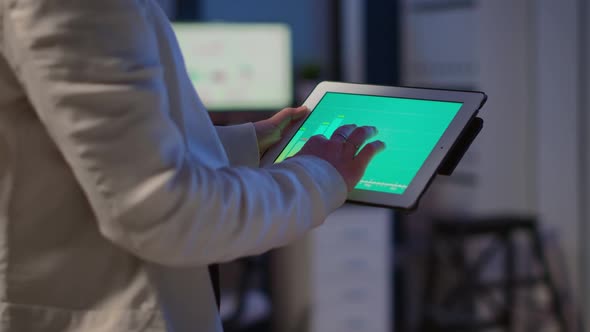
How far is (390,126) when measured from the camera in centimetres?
105

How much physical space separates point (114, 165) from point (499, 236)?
9.12 feet

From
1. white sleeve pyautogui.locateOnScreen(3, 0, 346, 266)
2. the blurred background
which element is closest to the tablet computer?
white sleeve pyautogui.locateOnScreen(3, 0, 346, 266)

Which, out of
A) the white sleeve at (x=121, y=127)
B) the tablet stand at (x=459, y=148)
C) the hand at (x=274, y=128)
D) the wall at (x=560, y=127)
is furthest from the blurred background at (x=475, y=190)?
the white sleeve at (x=121, y=127)

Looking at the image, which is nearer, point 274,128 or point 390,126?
point 390,126

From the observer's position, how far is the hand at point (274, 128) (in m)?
1.16

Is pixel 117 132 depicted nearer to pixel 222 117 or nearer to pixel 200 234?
pixel 200 234

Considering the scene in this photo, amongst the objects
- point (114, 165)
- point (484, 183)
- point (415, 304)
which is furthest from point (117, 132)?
point (415, 304)

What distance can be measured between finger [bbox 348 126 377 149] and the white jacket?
2.6 inches

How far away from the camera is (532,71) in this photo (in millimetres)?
3373

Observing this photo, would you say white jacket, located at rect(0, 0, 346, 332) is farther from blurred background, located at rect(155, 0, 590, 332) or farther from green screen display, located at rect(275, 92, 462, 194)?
blurred background, located at rect(155, 0, 590, 332)

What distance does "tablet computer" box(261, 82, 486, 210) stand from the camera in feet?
→ 3.27

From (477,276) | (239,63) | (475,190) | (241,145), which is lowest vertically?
(477,276)

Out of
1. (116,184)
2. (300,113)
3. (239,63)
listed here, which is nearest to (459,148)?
(300,113)

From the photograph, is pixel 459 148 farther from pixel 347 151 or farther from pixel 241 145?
pixel 241 145
